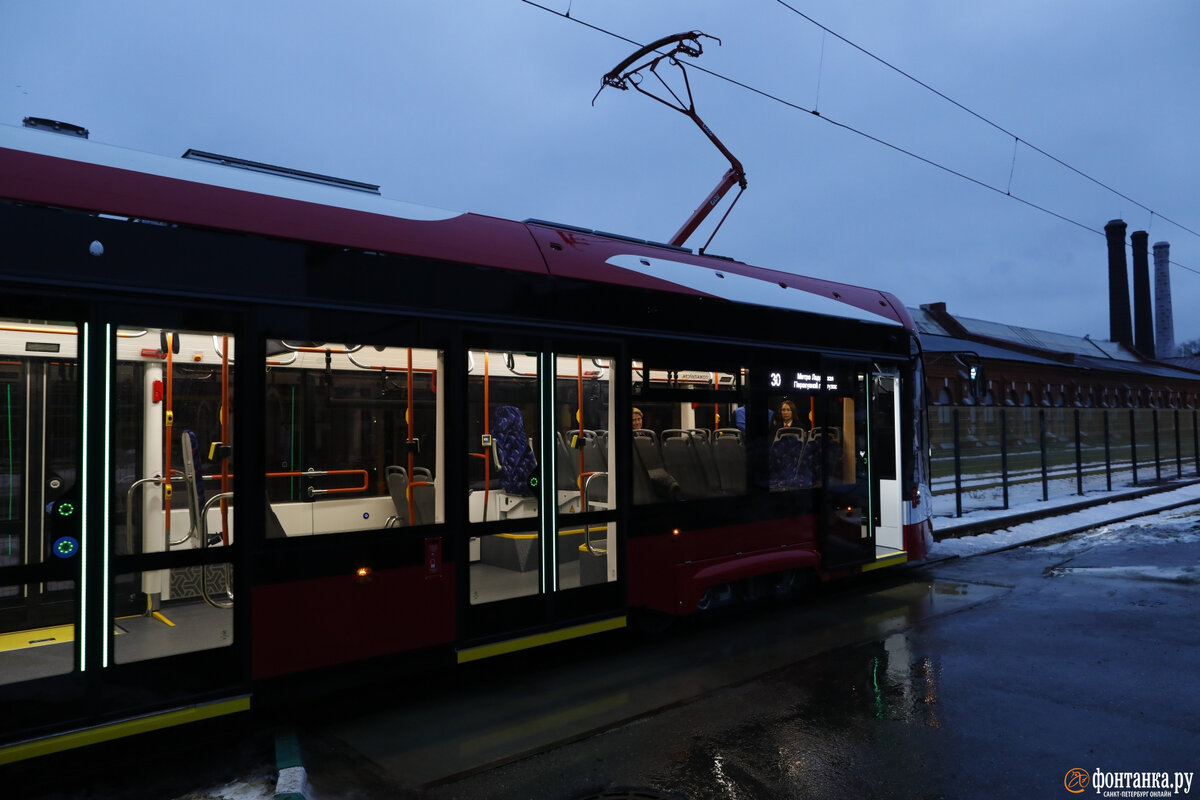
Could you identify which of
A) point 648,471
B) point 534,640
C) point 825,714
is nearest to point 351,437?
point 534,640

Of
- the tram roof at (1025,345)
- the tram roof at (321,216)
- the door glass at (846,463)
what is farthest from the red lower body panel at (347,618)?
the tram roof at (1025,345)

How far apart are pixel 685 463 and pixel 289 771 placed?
3610mm

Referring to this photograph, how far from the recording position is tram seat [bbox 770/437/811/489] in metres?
7.27

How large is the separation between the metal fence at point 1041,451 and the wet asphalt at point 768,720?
9.16 metres

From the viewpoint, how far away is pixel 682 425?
21.2 ft

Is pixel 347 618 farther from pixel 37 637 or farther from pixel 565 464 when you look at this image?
pixel 565 464

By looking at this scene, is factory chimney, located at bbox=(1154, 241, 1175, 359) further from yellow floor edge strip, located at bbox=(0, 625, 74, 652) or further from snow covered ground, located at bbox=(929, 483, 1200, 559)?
yellow floor edge strip, located at bbox=(0, 625, 74, 652)

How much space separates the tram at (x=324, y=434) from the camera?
393 cm

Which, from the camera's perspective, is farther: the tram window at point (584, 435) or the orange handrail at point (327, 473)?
the tram window at point (584, 435)

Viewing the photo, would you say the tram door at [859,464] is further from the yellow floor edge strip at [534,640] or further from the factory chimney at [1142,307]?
the factory chimney at [1142,307]

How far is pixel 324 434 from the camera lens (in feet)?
15.9

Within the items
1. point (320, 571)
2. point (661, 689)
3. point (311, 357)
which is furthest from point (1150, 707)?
point (311, 357)

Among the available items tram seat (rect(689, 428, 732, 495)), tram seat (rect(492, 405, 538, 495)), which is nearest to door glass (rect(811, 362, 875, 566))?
tram seat (rect(689, 428, 732, 495))

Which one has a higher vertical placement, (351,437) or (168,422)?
A: (168,422)
